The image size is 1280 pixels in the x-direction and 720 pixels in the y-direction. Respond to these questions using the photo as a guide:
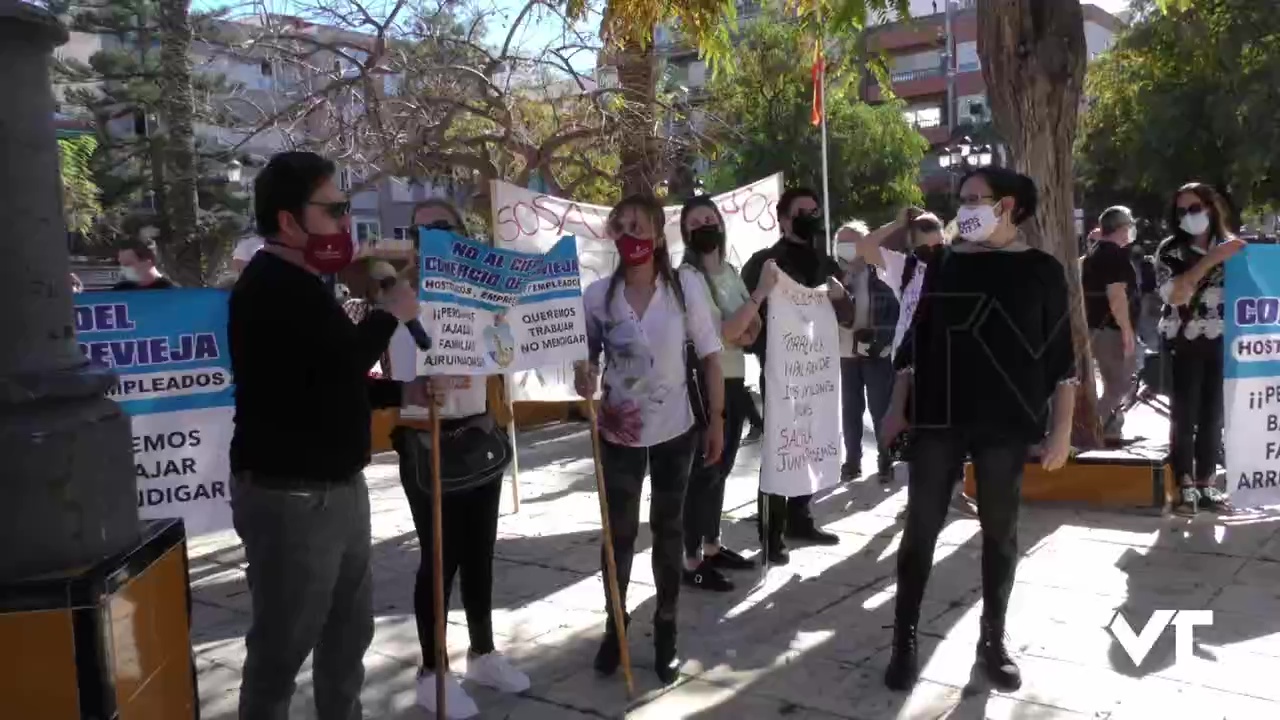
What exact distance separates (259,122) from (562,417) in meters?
4.57

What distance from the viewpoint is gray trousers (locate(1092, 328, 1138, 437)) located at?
336 inches

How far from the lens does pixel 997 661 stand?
4.07m

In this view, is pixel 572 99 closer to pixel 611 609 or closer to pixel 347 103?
pixel 347 103

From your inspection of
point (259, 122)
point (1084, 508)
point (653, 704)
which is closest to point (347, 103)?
point (259, 122)

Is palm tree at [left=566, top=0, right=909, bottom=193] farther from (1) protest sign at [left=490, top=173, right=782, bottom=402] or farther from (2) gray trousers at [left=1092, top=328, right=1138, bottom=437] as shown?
(2) gray trousers at [left=1092, top=328, right=1138, bottom=437]

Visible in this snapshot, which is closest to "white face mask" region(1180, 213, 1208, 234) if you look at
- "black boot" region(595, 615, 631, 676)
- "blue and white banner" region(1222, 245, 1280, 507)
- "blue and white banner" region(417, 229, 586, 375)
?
"blue and white banner" region(1222, 245, 1280, 507)

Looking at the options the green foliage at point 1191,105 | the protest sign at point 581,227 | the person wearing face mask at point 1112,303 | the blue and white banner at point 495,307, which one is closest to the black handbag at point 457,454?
the blue and white banner at point 495,307

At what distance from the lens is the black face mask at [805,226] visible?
215 inches

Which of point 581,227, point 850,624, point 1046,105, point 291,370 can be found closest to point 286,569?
point 291,370

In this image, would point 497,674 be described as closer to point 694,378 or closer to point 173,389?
point 694,378

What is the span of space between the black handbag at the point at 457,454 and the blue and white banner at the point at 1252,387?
12.8ft

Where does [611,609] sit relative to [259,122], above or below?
below

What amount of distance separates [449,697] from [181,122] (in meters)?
15.0

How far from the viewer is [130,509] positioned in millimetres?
2619
